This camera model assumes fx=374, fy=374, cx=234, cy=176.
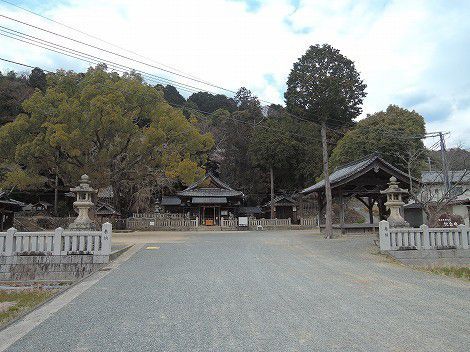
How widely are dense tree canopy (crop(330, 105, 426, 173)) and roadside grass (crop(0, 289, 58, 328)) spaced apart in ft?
91.8

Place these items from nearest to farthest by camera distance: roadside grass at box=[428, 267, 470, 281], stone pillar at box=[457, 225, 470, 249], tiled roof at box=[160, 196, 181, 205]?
roadside grass at box=[428, 267, 470, 281], stone pillar at box=[457, 225, 470, 249], tiled roof at box=[160, 196, 181, 205]

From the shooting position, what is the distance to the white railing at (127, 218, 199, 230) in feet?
107

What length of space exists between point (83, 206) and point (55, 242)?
2.71 meters

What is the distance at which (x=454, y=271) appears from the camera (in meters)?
9.76

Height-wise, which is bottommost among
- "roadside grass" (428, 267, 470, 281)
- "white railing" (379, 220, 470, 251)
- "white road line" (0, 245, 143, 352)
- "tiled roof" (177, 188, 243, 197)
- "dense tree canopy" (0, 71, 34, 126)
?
"roadside grass" (428, 267, 470, 281)

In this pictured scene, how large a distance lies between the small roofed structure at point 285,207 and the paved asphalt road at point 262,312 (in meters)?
31.6

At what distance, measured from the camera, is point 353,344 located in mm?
4098

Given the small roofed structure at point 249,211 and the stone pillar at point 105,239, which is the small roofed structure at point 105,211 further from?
the stone pillar at point 105,239

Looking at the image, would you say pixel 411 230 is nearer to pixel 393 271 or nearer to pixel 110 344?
pixel 393 271

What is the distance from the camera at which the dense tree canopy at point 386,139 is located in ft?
104

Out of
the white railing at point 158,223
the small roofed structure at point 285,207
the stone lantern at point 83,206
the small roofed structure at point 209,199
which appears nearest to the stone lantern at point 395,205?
the stone lantern at point 83,206

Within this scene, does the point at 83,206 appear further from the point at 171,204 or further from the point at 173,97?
the point at 173,97

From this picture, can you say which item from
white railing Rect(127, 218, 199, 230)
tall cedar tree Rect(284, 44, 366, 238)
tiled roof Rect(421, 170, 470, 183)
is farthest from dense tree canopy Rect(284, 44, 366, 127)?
white railing Rect(127, 218, 199, 230)

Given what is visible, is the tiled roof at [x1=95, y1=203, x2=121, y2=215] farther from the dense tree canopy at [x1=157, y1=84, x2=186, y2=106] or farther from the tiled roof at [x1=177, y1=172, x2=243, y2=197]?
the dense tree canopy at [x1=157, y1=84, x2=186, y2=106]
